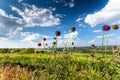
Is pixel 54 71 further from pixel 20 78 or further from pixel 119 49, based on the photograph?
pixel 20 78

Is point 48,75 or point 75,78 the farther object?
point 75,78

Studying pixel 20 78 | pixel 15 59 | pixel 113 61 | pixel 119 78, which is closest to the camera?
pixel 119 78

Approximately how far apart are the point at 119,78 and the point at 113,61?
0.46 meters

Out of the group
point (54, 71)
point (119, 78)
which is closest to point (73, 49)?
point (54, 71)

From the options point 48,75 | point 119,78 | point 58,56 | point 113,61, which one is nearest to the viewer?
point 119,78

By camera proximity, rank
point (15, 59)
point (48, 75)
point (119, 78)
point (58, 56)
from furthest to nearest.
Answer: point (15, 59) < point (58, 56) < point (48, 75) < point (119, 78)

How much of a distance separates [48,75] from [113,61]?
1.61m

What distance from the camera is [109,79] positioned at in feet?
17.0

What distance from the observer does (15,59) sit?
19953 mm

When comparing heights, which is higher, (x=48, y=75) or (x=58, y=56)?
(x=58, y=56)

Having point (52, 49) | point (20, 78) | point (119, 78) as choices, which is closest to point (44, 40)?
point (52, 49)

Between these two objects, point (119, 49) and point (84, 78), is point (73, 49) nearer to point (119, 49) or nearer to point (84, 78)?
point (84, 78)

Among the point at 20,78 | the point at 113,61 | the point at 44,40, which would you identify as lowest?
the point at 20,78

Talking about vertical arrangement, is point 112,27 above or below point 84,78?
above
